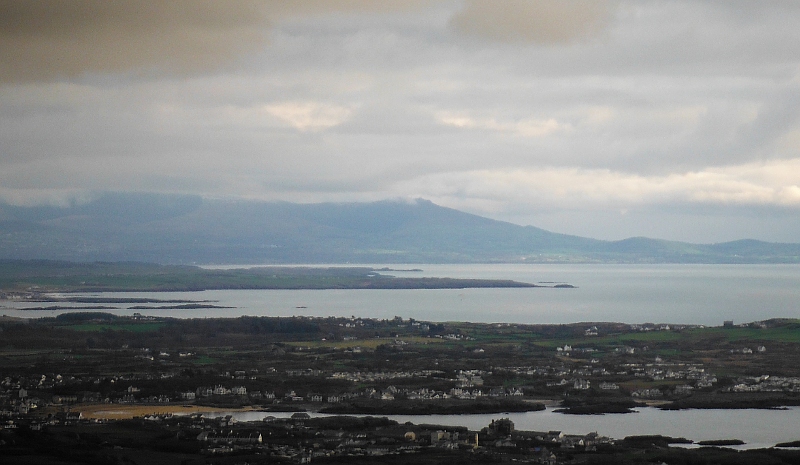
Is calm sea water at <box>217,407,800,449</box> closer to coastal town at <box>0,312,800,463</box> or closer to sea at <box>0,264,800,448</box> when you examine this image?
sea at <box>0,264,800,448</box>

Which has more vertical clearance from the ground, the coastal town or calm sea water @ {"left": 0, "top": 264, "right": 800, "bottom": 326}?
calm sea water @ {"left": 0, "top": 264, "right": 800, "bottom": 326}

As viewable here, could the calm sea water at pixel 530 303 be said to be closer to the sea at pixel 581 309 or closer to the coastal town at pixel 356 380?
the sea at pixel 581 309

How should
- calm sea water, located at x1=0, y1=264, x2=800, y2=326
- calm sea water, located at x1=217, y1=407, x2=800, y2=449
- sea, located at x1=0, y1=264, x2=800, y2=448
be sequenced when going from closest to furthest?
calm sea water, located at x1=217, y1=407, x2=800, y2=449 → sea, located at x1=0, y1=264, x2=800, y2=448 → calm sea water, located at x1=0, y1=264, x2=800, y2=326

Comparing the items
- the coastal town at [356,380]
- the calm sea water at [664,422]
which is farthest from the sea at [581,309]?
the coastal town at [356,380]

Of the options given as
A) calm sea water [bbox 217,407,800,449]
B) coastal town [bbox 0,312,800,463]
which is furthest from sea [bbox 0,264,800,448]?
coastal town [bbox 0,312,800,463]

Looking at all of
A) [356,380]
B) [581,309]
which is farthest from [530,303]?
[356,380]

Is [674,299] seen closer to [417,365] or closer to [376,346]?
[376,346]

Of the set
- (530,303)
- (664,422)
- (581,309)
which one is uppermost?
(530,303)

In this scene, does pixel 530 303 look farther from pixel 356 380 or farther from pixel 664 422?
pixel 664 422
